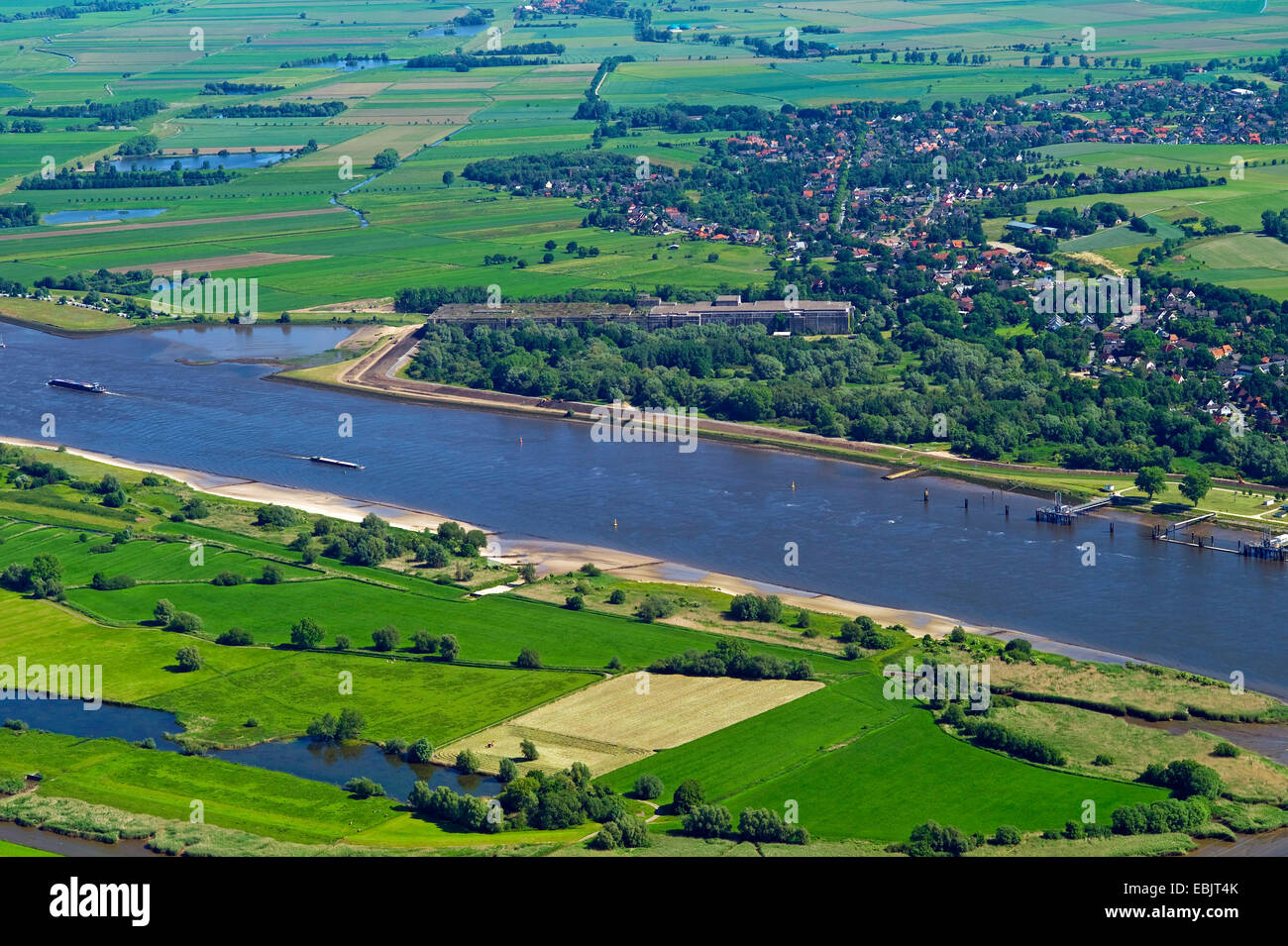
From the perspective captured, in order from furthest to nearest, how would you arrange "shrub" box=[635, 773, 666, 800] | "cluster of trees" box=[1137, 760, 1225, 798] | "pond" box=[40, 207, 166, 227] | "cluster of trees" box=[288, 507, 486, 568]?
"pond" box=[40, 207, 166, 227] → "cluster of trees" box=[288, 507, 486, 568] → "shrub" box=[635, 773, 666, 800] → "cluster of trees" box=[1137, 760, 1225, 798]

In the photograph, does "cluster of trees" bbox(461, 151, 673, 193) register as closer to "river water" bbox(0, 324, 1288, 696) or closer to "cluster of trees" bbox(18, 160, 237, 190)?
"cluster of trees" bbox(18, 160, 237, 190)

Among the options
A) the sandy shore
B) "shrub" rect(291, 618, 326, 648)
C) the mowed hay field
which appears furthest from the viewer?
the sandy shore

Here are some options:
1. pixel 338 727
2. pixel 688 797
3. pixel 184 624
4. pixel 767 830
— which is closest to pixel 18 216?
Result: pixel 184 624

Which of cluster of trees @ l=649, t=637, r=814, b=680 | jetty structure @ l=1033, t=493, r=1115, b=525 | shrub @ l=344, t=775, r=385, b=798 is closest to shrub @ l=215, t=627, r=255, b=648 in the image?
shrub @ l=344, t=775, r=385, b=798

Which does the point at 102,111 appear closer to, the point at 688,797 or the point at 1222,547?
the point at 1222,547

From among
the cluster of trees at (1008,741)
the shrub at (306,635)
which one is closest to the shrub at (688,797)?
the cluster of trees at (1008,741)

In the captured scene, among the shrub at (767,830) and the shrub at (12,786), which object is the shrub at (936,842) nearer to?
the shrub at (767,830)
